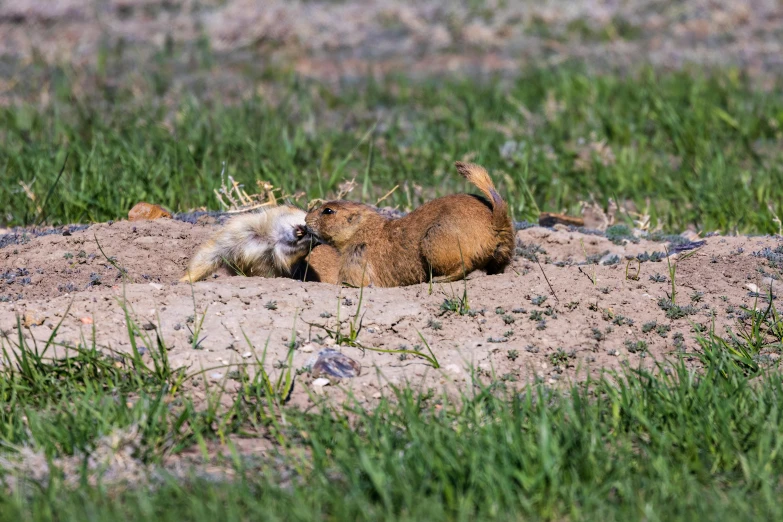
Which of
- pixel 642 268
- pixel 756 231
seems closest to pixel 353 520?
pixel 642 268

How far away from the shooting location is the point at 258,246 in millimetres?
5246

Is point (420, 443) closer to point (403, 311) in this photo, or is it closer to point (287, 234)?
point (403, 311)

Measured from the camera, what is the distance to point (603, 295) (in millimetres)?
4676

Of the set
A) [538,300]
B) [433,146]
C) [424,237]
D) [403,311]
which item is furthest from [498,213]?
[433,146]

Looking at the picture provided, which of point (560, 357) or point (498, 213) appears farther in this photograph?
point (498, 213)

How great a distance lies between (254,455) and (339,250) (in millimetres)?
2142

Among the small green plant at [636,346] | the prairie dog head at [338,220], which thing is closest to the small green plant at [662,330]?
the small green plant at [636,346]

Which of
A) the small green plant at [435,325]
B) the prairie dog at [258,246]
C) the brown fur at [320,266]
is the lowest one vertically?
the brown fur at [320,266]

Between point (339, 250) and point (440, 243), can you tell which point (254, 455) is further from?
point (339, 250)

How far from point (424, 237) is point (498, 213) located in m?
0.38

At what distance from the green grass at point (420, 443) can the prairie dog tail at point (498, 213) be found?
40.3 inches

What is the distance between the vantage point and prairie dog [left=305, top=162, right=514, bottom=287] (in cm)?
488

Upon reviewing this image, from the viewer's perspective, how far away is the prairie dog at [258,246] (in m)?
5.16

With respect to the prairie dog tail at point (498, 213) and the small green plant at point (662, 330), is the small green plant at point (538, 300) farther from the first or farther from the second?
the small green plant at point (662, 330)
